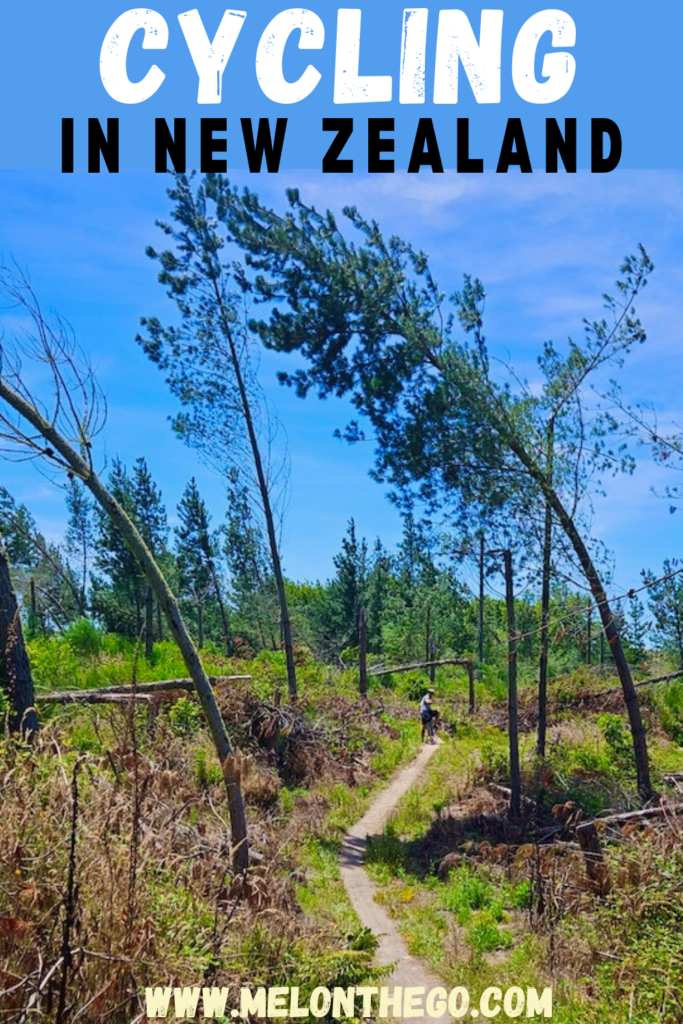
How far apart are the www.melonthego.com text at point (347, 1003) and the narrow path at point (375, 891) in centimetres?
20

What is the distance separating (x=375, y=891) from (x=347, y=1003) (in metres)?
4.51

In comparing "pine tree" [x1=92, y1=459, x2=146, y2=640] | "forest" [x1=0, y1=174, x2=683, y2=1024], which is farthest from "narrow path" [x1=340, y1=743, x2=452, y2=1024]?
Result: "pine tree" [x1=92, y1=459, x2=146, y2=640]

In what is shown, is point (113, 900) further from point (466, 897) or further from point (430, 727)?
point (430, 727)

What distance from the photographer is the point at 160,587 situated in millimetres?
7066

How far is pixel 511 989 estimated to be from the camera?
700 cm

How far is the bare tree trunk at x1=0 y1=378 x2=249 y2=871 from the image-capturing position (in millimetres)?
6715

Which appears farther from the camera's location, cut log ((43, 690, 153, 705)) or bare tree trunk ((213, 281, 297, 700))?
bare tree trunk ((213, 281, 297, 700))

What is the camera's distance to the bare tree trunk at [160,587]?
671 cm

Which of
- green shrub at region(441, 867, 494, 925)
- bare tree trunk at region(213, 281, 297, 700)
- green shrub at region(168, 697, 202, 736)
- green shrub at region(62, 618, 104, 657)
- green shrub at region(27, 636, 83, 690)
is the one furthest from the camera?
bare tree trunk at region(213, 281, 297, 700)

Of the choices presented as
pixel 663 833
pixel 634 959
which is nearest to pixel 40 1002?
pixel 634 959

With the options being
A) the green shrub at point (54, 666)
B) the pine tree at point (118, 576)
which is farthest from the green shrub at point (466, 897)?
the pine tree at point (118, 576)

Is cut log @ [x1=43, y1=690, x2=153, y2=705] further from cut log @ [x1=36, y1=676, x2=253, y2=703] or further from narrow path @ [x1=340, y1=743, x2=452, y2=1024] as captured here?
narrow path @ [x1=340, y1=743, x2=452, y2=1024]

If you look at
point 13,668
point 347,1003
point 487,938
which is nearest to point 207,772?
point 13,668

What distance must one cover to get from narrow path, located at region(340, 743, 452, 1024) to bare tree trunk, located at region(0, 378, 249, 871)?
1777 mm
